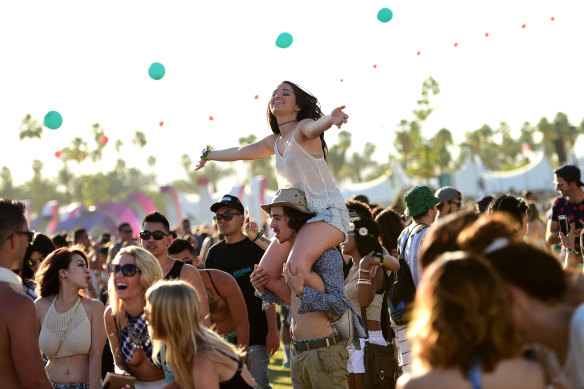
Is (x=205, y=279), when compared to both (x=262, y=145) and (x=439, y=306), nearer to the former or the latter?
(x=262, y=145)

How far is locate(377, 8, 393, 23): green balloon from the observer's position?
988 centimetres

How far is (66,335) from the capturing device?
19.6 ft

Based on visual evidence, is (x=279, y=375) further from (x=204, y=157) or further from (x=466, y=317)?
(x=466, y=317)

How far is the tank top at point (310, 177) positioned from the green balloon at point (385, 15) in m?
4.70

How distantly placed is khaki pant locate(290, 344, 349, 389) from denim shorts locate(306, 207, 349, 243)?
83 cm

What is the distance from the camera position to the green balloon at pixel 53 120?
10773 millimetres

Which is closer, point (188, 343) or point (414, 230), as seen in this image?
point (188, 343)

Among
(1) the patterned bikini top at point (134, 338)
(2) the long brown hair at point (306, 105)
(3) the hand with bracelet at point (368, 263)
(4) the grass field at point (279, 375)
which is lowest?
(4) the grass field at point (279, 375)

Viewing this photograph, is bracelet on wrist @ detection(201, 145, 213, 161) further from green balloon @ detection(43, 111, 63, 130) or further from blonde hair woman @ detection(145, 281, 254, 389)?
green balloon @ detection(43, 111, 63, 130)

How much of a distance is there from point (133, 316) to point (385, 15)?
612 centimetres

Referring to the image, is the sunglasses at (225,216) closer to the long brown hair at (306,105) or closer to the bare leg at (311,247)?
the long brown hair at (306,105)

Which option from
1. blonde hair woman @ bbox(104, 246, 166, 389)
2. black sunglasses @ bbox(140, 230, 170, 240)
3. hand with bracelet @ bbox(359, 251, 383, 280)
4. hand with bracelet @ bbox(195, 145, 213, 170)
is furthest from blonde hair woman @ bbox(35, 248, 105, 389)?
hand with bracelet @ bbox(359, 251, 383, 280)

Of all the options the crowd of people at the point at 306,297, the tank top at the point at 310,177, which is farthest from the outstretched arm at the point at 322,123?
the tank top at the point at 310,177

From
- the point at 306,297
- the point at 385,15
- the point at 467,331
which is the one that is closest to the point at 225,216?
the point at 306,297
